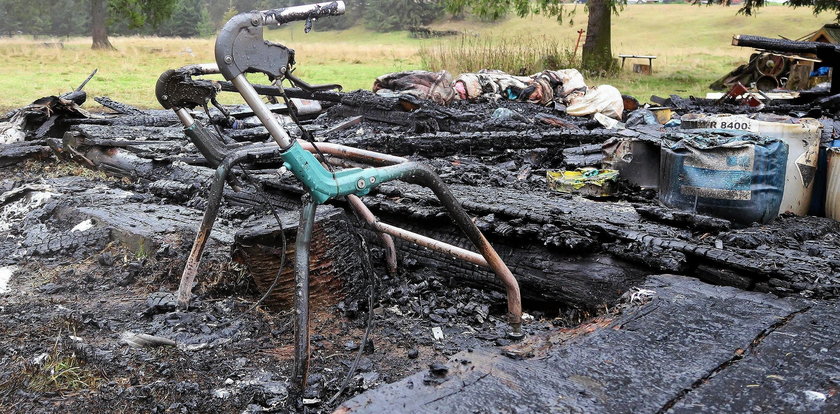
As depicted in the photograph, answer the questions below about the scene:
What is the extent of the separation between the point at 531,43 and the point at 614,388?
17865 millimetres

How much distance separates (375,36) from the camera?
171ft

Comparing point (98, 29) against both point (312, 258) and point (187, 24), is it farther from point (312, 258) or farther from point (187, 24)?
point (312, 258)

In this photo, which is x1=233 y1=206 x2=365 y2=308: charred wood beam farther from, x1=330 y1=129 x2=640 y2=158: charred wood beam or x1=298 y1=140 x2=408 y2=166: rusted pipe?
x1=330 y1=129 x2=640 y2=158: charred wood beam

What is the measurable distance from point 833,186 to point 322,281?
3732 mm

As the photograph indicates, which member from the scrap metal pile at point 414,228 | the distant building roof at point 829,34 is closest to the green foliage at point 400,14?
the distant building roof at point 829,34

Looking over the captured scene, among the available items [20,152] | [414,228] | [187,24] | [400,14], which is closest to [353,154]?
[414,228]

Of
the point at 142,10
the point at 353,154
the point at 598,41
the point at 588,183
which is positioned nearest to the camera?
the point at 353,154

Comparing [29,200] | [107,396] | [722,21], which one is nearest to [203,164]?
[29,200]

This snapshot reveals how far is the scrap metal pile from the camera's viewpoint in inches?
123

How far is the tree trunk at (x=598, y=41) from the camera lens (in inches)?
777

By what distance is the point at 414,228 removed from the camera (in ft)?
14.6

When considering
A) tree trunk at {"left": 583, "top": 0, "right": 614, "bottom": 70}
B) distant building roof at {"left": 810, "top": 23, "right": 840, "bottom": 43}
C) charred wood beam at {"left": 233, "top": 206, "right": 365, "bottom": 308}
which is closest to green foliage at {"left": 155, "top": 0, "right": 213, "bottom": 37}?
tree trunk at {"left": 583, "top": 0, "right": 614, "bottom": 70}

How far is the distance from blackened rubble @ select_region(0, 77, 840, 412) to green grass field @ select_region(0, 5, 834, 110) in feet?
32.9

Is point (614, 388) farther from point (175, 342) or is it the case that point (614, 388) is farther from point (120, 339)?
point (120, 339)
